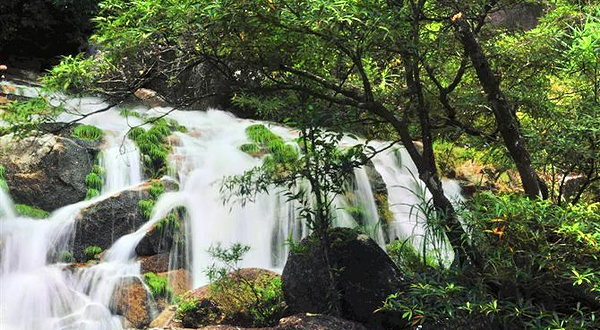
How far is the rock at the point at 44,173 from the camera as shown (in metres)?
7.83

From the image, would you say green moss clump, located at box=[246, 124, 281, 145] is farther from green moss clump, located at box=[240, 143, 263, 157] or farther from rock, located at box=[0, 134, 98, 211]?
rock, located at box=[0, 134, 98, 211]

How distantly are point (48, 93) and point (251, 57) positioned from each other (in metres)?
1.55

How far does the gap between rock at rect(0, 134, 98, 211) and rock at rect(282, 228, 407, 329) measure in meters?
5.13

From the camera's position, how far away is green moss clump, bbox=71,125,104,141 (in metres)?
9.03

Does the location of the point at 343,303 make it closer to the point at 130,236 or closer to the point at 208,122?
the point at 130,236

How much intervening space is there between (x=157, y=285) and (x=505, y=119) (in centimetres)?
522

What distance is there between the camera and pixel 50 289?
21.8 feet

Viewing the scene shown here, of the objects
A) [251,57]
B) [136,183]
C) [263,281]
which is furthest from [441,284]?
[136,183]

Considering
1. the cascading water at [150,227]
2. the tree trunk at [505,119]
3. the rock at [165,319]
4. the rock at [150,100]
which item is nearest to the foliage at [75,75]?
the cascading water at [150,227]

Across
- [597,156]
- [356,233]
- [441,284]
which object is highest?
[597,156]

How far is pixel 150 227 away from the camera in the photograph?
7590 millimetres

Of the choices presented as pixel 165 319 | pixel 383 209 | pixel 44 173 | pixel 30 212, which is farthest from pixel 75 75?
pixel 383 209

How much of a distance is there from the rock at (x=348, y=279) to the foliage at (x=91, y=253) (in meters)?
4.08

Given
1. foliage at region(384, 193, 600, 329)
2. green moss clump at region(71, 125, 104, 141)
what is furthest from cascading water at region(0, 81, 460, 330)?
foliage at region(384, 193, 600, 329)
